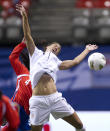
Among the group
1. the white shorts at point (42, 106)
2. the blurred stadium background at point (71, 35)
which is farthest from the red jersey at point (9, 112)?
the blurred stadium background at point (71, 35)

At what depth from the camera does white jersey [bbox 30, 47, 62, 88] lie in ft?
13.3

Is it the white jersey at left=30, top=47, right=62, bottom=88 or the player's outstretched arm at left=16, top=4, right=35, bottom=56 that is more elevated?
the player's outstretched arm at left=16, top=4, right=35, bottom=56

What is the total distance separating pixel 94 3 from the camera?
10.7 metres

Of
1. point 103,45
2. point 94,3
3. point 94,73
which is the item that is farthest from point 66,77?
point 94,3

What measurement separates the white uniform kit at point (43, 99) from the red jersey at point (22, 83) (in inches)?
17.5

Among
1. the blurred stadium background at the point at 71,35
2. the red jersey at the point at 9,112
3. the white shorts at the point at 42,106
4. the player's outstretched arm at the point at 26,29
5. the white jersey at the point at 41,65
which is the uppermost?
the player's outstretched arm at the point at 26,29

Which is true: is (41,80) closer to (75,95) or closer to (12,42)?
(75,95)

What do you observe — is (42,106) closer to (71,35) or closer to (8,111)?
(8,111)

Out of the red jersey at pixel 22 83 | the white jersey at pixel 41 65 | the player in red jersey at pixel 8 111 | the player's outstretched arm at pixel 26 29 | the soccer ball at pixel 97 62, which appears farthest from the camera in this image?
the red jersey at pixel 22 83

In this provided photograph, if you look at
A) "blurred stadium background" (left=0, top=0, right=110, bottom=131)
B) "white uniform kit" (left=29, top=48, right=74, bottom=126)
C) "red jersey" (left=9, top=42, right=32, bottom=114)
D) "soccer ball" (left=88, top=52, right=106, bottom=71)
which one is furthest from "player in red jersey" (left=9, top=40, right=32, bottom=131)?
"blurred stadium background" (left=0, top=0, right=110, bottom=131)

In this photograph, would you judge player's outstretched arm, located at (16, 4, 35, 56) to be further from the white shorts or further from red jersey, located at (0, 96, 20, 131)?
red jersey, located at (0, 96, 20, 131)

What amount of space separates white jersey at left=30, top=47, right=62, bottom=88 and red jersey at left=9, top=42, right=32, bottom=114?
1.48 feet

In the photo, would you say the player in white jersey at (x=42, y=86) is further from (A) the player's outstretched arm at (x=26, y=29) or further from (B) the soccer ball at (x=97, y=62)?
(B) the soccer ball at (x=97, y=62)

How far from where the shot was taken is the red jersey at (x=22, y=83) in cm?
450
